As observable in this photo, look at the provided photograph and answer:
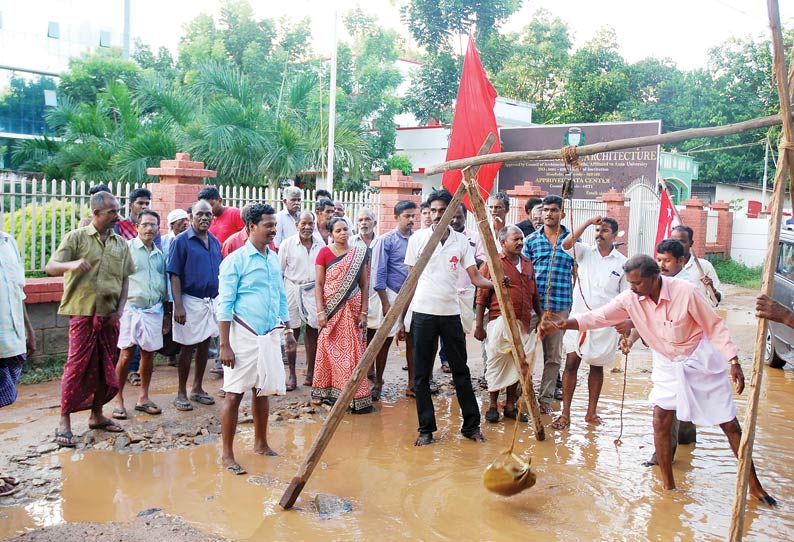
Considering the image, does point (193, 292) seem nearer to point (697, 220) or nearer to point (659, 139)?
point (659, 139)

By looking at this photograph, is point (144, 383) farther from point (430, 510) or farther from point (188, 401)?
point (430, 510)

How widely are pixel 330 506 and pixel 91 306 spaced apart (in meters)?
2.52

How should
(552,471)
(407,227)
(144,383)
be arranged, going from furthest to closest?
(407,227), (144,383), (552,471)

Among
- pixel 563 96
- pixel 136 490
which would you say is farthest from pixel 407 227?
pixel 563 96

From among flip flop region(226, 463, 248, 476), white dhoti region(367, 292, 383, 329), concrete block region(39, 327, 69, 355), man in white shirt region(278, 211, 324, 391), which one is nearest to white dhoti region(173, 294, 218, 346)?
man in white shirt region(278, 211, 324, 391)

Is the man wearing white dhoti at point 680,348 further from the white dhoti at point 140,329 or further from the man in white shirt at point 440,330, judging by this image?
the white dhoti at point 140,329

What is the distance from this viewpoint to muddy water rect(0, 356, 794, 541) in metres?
4.50

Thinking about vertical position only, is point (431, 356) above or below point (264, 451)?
above

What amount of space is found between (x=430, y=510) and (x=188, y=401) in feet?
9.75

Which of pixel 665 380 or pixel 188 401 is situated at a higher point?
pixel 665 380

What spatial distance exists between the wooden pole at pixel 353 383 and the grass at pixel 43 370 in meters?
4.29

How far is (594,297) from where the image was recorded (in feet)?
22.1

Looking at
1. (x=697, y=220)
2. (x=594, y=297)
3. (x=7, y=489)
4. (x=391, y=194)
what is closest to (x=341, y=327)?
(x=594, y=297)

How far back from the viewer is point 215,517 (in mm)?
4527
